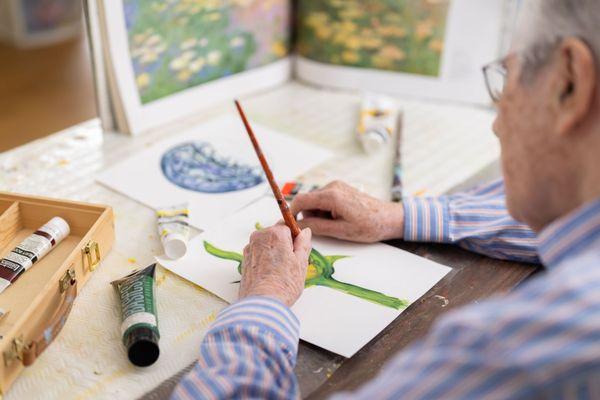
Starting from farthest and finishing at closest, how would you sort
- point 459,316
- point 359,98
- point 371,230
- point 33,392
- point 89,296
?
point 359,98
point 371,230
point 89,296
point 33,392
point 459,316

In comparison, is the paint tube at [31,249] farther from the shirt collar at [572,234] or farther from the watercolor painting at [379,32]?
the watercolor painting at [379,32]

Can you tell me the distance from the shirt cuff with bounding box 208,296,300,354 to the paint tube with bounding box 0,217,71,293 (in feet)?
0.97

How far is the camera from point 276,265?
2.74ft

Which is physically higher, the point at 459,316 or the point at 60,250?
the point at 459,316

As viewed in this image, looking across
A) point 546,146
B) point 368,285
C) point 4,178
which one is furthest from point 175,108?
point 546,146

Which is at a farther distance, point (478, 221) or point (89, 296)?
point (478, 221)

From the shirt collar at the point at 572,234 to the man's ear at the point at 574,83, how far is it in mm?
72

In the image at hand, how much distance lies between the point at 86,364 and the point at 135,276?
14 centimetres

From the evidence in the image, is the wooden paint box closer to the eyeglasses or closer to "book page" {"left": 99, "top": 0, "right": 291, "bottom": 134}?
"book page" {"left": 99, "top": 0, "right": 291, "bottom": 134}

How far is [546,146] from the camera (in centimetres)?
60

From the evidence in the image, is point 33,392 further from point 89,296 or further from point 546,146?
point 546,146

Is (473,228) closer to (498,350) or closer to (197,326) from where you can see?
(197,326)

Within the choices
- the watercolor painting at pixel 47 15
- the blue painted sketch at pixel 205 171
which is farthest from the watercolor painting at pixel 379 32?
the watercolor painting at pixel 47 15

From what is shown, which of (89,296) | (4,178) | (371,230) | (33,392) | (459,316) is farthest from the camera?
(4,178)
